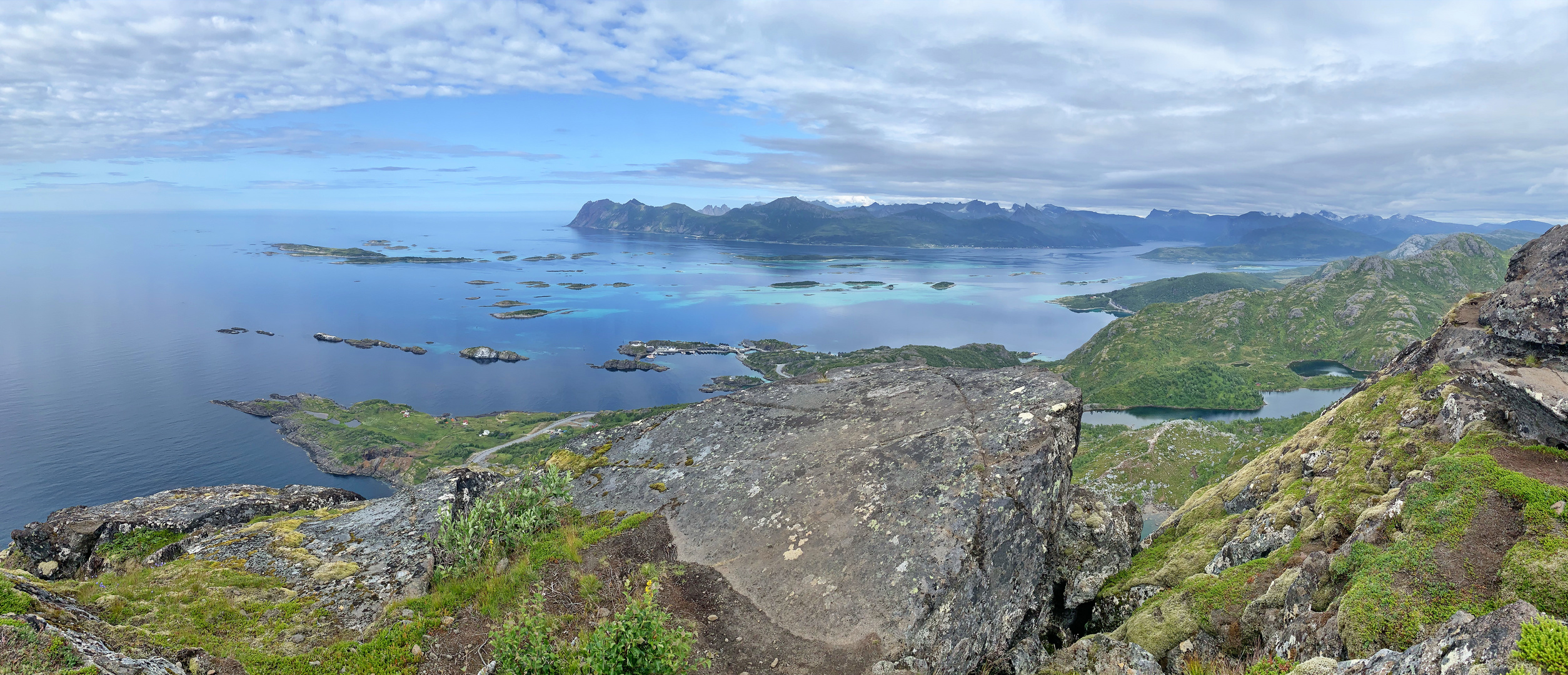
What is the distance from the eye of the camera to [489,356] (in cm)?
17312

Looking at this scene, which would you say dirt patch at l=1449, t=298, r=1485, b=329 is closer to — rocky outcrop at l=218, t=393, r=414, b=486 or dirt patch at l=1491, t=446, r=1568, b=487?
dirt patch at l=1491, t=446, r=1568, b=487

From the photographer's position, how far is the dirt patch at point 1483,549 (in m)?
9.30

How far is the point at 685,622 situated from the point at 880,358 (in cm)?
16388

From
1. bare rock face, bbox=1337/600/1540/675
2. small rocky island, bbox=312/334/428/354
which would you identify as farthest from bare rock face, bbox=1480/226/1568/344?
small rocky island, bbox=312/334/428/354

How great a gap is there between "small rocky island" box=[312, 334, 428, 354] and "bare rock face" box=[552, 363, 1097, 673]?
190 metres

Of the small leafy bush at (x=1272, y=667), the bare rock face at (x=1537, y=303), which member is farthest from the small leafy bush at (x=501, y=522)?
the bare rock face at (x=1537, y=303)

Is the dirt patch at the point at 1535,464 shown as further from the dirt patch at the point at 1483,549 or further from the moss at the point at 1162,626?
the moss at the point at 1162,626

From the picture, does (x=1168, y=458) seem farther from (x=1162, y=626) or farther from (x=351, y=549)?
(x=351, y=549)

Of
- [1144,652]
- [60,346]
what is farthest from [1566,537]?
[60,346]

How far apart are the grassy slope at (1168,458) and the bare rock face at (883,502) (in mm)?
76248

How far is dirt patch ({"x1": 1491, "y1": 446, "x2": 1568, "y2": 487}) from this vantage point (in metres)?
12.0

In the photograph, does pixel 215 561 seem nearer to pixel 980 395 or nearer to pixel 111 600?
pixel 111 600

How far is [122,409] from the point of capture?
119 metres

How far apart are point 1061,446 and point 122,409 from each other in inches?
6743
